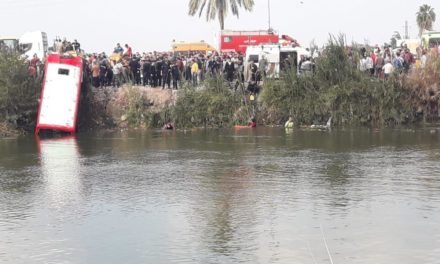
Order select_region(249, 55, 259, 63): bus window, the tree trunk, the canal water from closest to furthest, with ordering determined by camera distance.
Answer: the canal water → select_region(249, 55, 259, 63): bus window → the tree trunk

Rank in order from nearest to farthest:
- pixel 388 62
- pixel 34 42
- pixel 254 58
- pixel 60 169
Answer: pixel 60 169
pixel 388 62
pixel 254 58
pixel 34 42

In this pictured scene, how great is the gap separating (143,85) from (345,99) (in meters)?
8.45

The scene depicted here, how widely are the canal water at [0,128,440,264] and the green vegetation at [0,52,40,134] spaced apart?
5417 millimetres

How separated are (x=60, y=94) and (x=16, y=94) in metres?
1.67

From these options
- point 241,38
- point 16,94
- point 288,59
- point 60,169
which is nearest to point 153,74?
point 288,59

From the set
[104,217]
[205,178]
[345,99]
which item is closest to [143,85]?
[345,99]

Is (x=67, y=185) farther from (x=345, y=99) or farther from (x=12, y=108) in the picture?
(x=345, y=99)

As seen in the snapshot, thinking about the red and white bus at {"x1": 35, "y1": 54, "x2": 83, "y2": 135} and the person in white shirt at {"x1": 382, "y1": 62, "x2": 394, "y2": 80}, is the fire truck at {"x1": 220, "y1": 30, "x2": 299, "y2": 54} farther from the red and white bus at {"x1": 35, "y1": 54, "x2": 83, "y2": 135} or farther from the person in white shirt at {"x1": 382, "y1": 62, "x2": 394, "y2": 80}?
the red and white bus at {"x1": 35, "y1": 54, "x2": 83, "y2": 135}

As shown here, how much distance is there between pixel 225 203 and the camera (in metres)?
15.0

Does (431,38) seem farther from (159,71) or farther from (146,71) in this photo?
(146,71)

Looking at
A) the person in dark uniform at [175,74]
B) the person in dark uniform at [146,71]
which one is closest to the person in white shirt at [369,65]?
the person in dark uniform at [175,74]

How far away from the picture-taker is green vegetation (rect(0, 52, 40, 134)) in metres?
29.7

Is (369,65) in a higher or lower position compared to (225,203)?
higher

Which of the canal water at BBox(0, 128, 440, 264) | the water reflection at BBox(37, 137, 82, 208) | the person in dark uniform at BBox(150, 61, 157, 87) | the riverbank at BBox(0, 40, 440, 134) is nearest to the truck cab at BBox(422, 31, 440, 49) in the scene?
the riverbank at BBox(0, 40, 440, 134)
